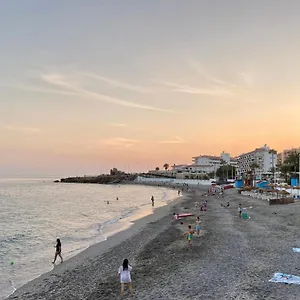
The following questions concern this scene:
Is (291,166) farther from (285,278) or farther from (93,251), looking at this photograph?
(285,278)

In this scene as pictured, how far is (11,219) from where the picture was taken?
137ft

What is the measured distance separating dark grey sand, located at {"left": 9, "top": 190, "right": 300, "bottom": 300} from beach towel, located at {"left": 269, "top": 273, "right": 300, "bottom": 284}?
325 millimetres

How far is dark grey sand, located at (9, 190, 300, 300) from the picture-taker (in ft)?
41.1

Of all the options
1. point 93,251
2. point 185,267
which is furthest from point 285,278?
point 93,251

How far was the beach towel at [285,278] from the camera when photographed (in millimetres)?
12873

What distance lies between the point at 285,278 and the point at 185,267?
4368mm

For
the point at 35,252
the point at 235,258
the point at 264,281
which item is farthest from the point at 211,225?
the point at 264,281

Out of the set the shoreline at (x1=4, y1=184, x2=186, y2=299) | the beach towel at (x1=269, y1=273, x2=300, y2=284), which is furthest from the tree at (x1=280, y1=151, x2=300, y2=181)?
the beach towel at (x1=269, y1=273, x2=300, y2=284)

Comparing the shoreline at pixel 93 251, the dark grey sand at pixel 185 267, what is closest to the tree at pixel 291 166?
the shoreline at pixel 93 251

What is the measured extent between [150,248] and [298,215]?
676 inches

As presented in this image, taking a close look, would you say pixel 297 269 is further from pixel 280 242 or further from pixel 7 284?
pixel 7 284

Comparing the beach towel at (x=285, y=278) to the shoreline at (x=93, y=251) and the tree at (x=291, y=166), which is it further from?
the tree at (x=291, y=166)

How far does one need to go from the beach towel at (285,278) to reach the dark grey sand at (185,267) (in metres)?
0.33

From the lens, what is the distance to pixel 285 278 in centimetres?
1329
